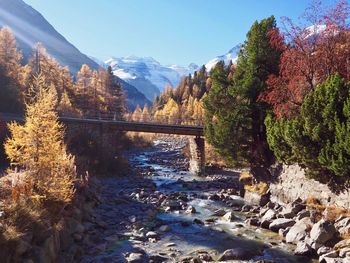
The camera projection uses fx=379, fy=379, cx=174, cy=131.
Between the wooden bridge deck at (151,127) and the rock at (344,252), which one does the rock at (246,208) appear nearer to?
the rock at (344,252)

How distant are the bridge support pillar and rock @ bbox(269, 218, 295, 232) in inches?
1119

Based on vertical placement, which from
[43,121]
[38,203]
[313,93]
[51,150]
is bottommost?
[38,203]

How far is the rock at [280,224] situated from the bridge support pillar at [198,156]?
28.4 m

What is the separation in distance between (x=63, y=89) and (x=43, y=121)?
66140 mm

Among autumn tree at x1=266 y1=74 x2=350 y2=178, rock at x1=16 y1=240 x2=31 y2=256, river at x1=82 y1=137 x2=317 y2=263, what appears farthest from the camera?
autumn tree at x1=266 y1=74 x2=350 y2=178

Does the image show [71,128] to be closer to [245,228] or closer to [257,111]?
[257,111]

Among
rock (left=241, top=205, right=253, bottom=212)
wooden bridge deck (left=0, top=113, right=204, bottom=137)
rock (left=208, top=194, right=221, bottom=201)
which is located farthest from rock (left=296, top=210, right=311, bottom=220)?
wooden bridge deck (left=0, top=113, right=204, bottom=137)

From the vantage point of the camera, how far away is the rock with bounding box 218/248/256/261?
64.2 ft

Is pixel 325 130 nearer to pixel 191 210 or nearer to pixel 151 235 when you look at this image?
pixel 191 210

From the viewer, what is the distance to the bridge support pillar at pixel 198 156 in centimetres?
5369

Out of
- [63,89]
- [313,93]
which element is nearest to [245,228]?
[313,93]

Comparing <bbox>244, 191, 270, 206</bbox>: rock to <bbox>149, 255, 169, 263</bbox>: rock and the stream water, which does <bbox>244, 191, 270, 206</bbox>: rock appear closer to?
the stream water

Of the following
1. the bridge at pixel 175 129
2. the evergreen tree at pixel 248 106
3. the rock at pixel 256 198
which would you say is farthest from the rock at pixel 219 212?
the bridge at pixel 175 129

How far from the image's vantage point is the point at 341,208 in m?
23.9
